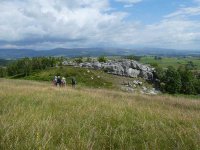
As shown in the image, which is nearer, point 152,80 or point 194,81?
point 152,80

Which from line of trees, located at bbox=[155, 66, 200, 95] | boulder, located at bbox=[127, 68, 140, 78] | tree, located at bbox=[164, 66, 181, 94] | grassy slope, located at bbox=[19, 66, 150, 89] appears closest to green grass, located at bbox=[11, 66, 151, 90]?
grassy slope, located at bbox=[19, 66, 150, 89]

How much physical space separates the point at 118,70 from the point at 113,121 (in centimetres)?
8770

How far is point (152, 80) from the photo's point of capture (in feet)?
315

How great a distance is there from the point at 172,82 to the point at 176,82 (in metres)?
1.28

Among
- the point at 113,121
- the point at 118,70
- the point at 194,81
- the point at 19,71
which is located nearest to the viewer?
the point at 113,121

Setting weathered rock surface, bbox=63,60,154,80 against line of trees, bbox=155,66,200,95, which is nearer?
weathered rock surface, bbox=63,60,154,80

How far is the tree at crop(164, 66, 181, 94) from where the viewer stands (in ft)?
314

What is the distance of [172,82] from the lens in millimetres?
96625

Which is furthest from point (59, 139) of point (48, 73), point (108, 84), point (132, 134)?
point (48, 73)

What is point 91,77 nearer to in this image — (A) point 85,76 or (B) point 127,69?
(A) point 85,76

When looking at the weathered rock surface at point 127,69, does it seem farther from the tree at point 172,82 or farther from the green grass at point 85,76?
the tree at point 172,82

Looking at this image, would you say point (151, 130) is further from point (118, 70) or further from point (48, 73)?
point (48, 73)

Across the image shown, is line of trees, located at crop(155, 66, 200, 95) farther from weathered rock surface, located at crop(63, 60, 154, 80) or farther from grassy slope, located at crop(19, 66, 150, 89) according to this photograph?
grassy slope, located at crop(19, 66, 150, 89)

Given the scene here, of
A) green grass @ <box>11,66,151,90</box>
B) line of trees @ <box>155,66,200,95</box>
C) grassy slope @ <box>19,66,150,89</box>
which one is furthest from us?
line of trees @ <box>155,66,200,95</box>
